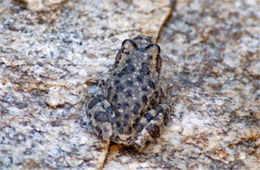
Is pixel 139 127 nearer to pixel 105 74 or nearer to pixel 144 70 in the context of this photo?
pixel 144 70

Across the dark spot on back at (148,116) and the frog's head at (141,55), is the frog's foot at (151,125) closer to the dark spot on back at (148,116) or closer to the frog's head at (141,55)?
the dark spot on back at (148,116)

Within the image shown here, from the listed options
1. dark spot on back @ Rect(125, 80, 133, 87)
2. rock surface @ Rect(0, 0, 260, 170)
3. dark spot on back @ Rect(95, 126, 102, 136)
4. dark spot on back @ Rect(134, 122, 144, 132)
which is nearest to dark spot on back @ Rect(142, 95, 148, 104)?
dark spot on back @ Rect(125, 80, 133, 87)

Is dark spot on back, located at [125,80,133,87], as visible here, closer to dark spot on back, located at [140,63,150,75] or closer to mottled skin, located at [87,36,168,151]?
mottled skin, located at [87,36,168,151]

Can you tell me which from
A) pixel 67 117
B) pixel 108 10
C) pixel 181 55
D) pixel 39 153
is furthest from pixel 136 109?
pixel 108 10

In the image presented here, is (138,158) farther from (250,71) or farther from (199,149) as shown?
(250,71)

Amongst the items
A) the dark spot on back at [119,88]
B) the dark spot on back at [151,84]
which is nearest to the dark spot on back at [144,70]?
the dark spot on back at [151,84]

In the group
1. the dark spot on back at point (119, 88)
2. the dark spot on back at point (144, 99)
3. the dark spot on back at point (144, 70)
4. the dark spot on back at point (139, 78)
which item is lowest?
the dark spot on back at point (144, 99)
